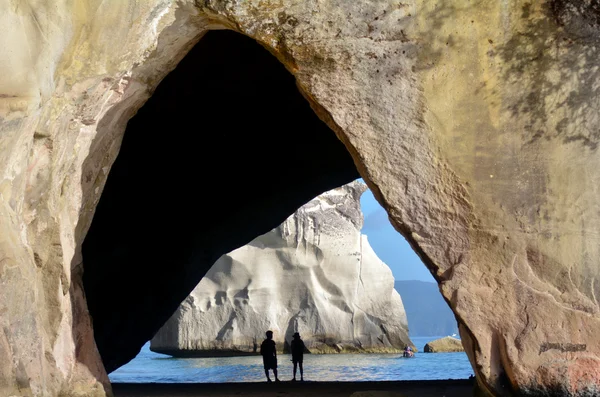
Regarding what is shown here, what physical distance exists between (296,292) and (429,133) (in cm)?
2452

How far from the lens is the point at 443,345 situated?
42062 mm

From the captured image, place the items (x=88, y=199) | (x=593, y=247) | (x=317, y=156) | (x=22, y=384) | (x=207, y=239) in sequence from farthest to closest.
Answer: (x=207, y=239) < (x=317, y=156) < (x=88, y=199) < (x=593, y=247) < (x=22, y=384)

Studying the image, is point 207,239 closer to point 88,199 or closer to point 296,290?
point 88,199

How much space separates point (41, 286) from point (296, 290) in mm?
24513

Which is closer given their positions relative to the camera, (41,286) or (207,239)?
(41,286)

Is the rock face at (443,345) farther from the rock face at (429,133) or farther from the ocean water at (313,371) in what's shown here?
the rock face at (429,133)

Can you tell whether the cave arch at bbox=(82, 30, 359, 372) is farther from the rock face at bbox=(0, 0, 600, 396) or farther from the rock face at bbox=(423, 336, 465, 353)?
the rock face at bbox=(423, 336, 465, 353)

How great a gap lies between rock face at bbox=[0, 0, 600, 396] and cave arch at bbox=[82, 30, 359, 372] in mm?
3340

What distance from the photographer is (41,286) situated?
645cm

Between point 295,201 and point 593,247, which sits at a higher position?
point 295,201

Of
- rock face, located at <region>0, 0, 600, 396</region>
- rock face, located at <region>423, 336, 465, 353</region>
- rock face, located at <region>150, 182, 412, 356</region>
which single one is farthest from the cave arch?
rock face, located at <region>423, 336, 465, 353</region>

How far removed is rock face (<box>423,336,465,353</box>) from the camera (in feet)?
136

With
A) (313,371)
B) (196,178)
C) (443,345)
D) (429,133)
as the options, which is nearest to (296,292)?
(313,371)

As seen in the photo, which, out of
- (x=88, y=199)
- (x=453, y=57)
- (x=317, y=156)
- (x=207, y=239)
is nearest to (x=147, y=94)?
(x=88, y=199)
